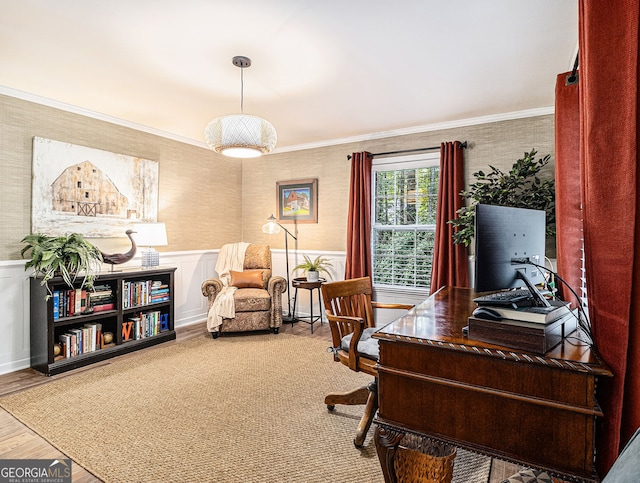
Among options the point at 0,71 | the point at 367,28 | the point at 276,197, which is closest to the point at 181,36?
the point at 367,28

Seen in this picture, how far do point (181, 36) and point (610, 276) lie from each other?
8.57 feet

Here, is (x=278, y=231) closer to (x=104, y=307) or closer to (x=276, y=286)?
(x=276, y=286)

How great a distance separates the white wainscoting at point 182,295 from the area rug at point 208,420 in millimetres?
646

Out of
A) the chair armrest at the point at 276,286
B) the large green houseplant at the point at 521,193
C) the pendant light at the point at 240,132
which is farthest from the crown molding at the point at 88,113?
the large green houseplant at the point at 521,193

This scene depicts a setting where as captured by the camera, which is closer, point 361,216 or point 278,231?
point 361,216

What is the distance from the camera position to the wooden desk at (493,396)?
1052 millimetres

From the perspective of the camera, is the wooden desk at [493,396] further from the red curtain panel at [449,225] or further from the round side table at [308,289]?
the round side table at [308,289]

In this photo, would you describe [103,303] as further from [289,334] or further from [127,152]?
[289,334]

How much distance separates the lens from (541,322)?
44.9 inches

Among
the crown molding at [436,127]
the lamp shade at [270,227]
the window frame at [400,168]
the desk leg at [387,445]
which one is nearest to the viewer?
the desk leg at [387,445]

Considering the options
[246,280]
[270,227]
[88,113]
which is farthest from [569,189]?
[88,113]

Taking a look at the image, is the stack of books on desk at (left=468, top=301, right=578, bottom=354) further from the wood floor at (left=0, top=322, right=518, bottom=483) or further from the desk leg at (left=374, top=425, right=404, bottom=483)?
the wood floor at (left=0, top=322, right=518, bottom=483)

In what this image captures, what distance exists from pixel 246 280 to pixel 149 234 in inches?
50.1

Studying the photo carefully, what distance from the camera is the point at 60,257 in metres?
3.16
